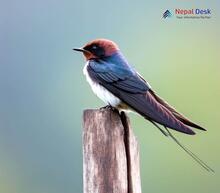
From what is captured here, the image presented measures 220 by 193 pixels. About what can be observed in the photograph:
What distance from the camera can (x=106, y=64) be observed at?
2.59 meters

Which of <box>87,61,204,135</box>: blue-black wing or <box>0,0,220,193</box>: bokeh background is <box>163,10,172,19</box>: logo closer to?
<box>0,0,220,193</box>: bokeh background

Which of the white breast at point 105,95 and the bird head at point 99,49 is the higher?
the bird head at point 99,49

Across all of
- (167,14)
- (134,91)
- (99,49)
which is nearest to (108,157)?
(134,91)

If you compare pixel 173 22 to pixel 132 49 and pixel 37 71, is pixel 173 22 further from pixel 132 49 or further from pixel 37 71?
pixel 37 71

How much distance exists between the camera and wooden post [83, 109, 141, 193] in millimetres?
1960

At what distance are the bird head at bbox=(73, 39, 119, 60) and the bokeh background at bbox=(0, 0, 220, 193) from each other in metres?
0.68

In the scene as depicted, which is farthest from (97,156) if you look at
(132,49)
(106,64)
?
(132,49)

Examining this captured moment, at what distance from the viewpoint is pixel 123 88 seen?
98.2 inches

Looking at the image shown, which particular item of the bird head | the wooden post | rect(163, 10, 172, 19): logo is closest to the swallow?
the bird head

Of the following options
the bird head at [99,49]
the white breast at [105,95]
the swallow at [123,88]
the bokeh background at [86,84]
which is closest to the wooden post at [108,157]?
the swallow at [123,88]

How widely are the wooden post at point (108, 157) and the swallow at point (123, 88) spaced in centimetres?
26

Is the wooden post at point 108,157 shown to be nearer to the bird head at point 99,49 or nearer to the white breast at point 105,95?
the white breast at point 105,95

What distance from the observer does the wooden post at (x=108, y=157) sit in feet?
6.43

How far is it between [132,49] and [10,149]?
3.22ft
